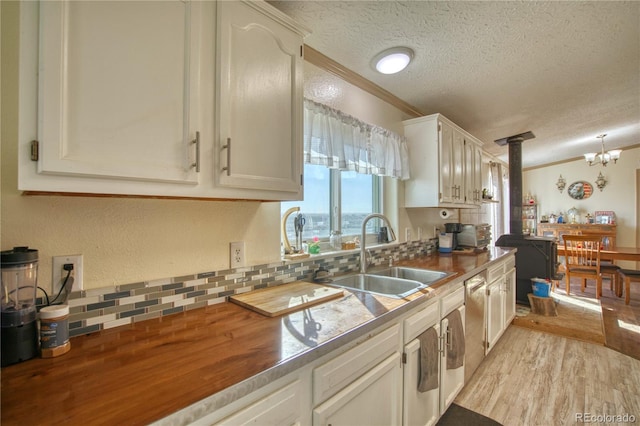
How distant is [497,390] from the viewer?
2.10 m

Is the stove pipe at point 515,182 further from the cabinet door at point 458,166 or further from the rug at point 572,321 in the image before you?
the cabinet door at point 458,166

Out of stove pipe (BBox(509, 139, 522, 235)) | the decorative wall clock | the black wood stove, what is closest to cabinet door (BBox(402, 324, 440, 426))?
the black wood stove

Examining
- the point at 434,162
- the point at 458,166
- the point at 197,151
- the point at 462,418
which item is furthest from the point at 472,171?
the point at 197,151

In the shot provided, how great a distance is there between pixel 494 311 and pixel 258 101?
101 inches

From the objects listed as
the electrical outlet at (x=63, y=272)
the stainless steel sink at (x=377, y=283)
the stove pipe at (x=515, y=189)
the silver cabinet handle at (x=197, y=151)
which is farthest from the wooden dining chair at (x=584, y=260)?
the electrical outlet at (x=63, y=272)

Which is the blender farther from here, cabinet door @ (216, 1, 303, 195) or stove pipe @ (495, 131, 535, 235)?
stove pipe @ (495, 131, 535, 235)

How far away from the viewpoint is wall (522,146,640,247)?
19.3 feet

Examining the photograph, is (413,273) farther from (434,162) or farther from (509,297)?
(509,297)

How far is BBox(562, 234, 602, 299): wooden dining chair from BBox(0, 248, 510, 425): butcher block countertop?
470 centimetres

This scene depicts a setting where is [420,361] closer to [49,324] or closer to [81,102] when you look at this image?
[49,324]

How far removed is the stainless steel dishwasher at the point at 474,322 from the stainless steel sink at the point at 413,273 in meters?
0.20

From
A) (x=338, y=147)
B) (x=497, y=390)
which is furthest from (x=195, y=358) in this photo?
(x=497, y=390)

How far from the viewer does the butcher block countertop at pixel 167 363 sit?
1.98 ft

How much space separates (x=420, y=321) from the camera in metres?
1.42
